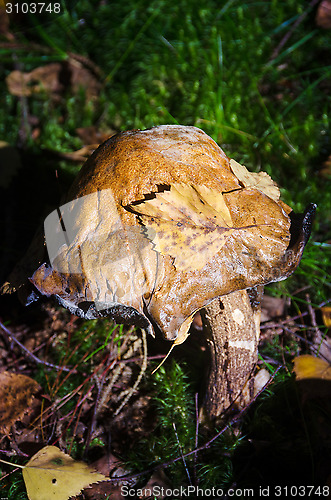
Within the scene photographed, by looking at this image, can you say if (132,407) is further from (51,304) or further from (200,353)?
(51,304)

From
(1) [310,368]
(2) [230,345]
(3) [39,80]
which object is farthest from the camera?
(3) [39,80]

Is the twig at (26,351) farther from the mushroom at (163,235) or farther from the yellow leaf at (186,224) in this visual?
the yellow leaf at (186,224)

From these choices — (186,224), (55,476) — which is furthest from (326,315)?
(55,476)

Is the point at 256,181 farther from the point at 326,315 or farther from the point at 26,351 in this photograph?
the point at 26,351

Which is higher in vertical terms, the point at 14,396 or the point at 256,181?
the point at 256,181

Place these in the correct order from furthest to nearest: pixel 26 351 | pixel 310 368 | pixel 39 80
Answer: pixel 39 80, pixel 26 351, pixel 310 368

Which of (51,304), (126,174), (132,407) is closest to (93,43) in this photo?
(51,304)

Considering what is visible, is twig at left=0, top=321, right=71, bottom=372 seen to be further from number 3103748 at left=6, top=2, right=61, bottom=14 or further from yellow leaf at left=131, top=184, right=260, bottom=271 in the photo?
number 3103748 at left=6, top=2, right=61, bottom=14
